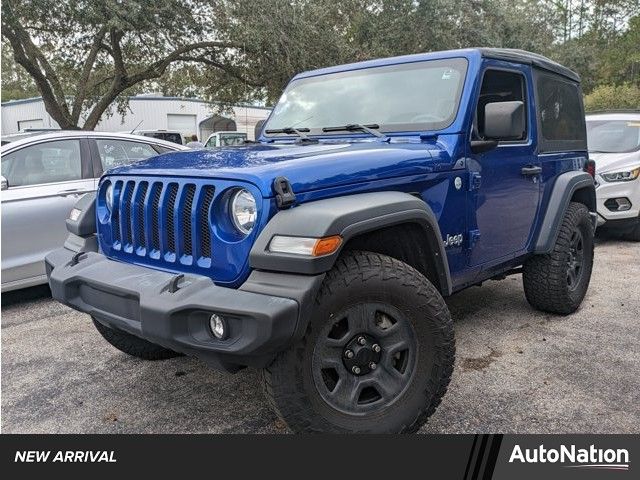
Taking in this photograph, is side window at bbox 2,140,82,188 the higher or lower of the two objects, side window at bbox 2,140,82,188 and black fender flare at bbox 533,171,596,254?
the higher

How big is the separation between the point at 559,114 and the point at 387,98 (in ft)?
5.58

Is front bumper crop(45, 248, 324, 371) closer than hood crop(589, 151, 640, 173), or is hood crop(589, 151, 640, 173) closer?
front bumper crop(45, 248, 324, 371)

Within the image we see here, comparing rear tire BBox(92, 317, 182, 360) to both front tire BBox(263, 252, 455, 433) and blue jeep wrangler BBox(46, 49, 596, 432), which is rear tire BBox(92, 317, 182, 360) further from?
front tire BBox(263, 252, 455, 433)

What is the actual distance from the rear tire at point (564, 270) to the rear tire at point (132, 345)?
9.19 ft

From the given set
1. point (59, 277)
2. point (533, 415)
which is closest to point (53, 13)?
point (59, 277)

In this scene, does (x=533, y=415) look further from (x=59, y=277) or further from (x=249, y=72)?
(x=249, y=72)

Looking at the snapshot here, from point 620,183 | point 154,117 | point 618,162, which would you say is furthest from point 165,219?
point 154,117

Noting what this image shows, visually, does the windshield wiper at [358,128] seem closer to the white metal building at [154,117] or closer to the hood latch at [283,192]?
the hood latch at [283,192]

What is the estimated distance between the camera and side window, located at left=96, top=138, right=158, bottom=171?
5.30 m

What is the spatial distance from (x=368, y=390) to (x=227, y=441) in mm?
709

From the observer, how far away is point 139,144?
5637mm

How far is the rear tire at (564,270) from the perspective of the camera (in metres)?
4.12

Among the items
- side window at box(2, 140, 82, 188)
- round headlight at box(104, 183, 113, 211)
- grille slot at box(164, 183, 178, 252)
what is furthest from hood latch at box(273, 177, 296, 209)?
side window at box(2, 140, 82, 188)

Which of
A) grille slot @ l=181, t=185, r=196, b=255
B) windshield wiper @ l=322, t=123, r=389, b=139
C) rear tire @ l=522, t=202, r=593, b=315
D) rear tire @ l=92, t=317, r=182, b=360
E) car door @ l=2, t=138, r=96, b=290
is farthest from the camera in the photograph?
car door @ l=2, t=138, r=96, b=290
